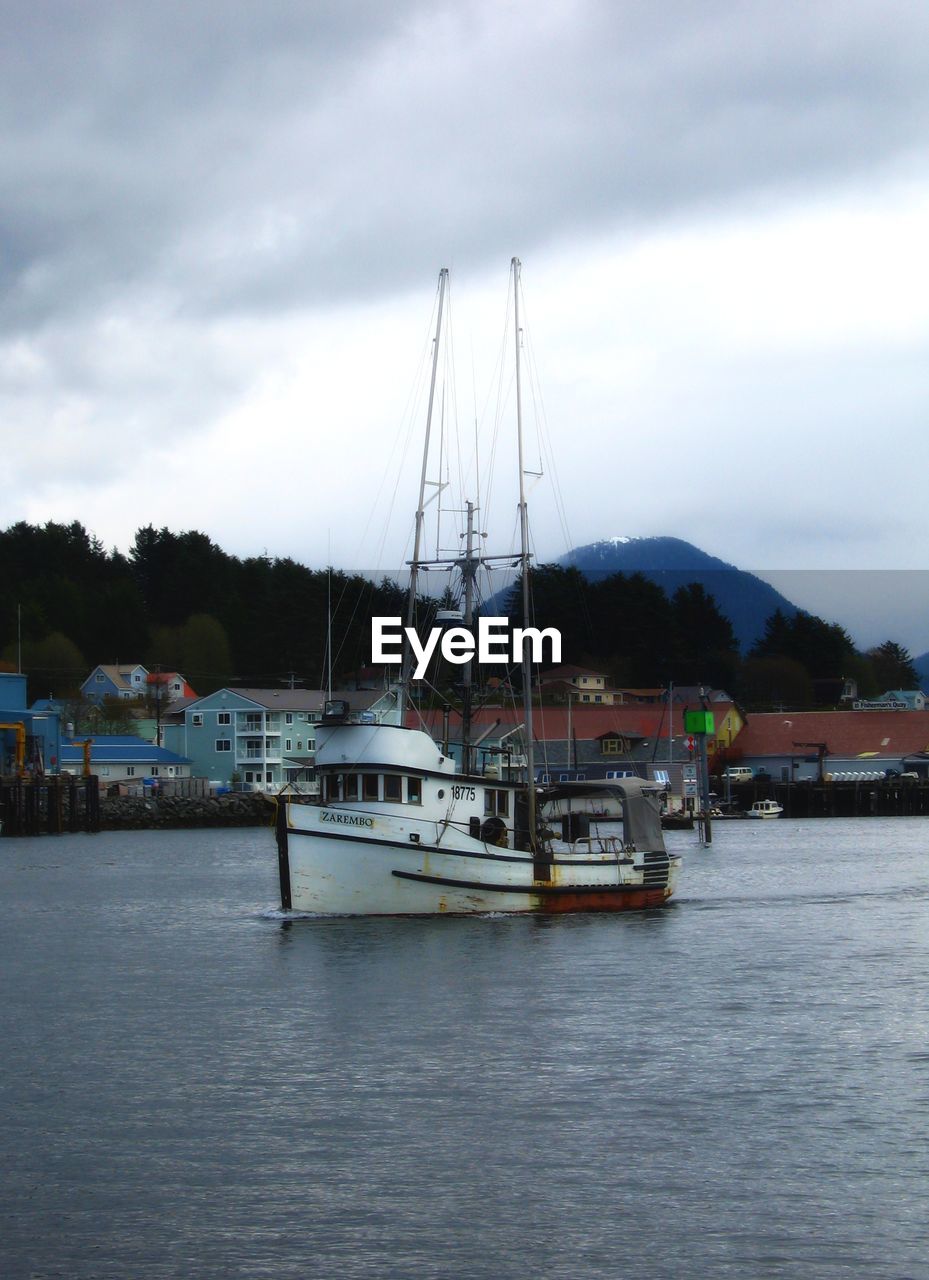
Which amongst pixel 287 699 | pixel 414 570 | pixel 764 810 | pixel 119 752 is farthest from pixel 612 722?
pixel 414 570

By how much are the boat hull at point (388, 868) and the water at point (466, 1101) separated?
74 cm

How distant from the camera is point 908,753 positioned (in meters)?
140

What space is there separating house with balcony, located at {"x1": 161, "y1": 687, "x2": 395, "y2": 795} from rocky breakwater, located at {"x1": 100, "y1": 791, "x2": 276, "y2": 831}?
1188 cm

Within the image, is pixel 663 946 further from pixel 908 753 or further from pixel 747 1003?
pixel 908 753

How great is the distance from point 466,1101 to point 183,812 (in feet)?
320

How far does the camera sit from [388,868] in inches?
1410

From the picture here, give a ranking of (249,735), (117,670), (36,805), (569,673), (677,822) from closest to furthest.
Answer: (36,805)
(677,822)
(249,735)
(569,673)
(117,670)

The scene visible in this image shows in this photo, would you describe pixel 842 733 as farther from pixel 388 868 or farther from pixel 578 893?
pixel 388 868

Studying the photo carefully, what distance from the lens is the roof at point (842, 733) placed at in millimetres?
140000

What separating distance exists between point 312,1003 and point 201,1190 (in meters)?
11.6

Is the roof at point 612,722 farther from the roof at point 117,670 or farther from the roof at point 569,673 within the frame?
the roof at point 117,670

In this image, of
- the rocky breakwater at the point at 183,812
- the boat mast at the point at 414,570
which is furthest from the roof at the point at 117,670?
the boat mast at the point at 414,570

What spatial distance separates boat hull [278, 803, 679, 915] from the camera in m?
35.7

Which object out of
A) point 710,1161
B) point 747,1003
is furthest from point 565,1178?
point 747,1003
